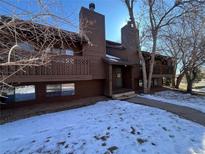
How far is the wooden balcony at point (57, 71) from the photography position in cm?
855

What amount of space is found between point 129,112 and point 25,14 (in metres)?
7.42

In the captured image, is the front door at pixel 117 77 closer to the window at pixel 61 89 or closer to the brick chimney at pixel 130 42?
the brick chimney at pixel 130 42

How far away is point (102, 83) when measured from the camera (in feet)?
46.7

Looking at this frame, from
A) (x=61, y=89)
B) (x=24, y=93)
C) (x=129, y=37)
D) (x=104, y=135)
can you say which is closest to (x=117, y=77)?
(x=129, y=37)

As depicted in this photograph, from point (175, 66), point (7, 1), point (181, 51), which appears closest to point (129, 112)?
point (7, 1)

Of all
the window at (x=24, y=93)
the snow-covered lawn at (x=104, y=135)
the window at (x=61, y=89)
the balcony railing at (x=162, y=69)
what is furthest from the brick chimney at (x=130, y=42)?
the window at (x=24, y=93)

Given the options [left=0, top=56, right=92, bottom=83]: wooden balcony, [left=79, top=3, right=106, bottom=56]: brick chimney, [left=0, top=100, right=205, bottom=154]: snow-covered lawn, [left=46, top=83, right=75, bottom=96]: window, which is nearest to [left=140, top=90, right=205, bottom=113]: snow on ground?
[left=0, top=100, right=205, bottom=154]: snow-covered lawn

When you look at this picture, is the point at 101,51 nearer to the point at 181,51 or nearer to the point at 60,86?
the point at 60,86

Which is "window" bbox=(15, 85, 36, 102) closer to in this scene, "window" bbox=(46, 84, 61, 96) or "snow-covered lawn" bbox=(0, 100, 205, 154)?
"window" bbox=(46, 84, 61, 96)

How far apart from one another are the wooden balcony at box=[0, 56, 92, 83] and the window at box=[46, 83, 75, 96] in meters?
1.61

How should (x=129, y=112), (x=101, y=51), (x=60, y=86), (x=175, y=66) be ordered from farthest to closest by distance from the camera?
(x=175, y=66) < (x=101, y=51) < (x=60, y=86) < (x=129, y=112)

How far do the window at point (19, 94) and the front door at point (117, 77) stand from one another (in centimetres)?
823

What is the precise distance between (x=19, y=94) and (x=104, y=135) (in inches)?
271

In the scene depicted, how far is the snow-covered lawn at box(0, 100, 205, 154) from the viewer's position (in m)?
5.14
